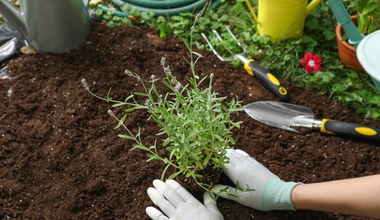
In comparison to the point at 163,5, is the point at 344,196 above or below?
below

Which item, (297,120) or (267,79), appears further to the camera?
(267,79)

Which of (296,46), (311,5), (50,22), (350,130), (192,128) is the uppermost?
(50,22)

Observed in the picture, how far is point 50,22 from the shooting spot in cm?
178

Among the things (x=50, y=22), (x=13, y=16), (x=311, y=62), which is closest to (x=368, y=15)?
(x=311, y=62)

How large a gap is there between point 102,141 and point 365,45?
2.78 ft

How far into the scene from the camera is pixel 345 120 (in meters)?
1.66

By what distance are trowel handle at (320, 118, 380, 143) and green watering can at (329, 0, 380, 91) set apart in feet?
0.50

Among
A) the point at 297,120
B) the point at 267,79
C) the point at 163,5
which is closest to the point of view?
the point at 297,120

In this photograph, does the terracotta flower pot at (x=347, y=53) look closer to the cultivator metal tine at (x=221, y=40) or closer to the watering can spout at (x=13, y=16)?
the cultivator metal tine at (x=221, y=40)

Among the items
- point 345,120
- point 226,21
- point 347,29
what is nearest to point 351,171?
point 345,120

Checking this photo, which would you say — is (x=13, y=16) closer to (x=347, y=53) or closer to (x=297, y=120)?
(x=297, y=120)

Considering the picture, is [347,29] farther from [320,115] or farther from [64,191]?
[64,191]

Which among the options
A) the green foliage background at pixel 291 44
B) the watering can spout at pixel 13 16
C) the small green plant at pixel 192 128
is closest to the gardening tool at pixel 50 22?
the watering can spout at pixel 13 16

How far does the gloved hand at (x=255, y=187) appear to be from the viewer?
133cm
